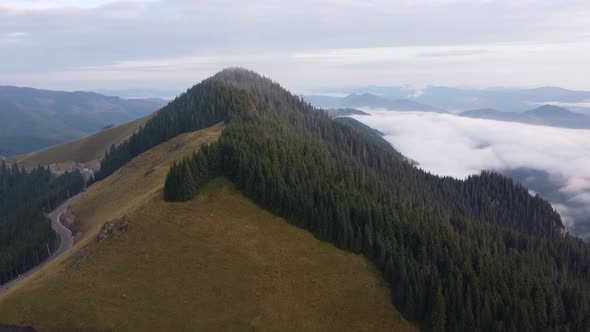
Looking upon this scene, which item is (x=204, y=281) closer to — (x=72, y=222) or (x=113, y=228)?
(x=113, y=228)

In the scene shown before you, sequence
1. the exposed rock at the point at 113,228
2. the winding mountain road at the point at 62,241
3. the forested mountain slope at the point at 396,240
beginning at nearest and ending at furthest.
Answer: the forested mountain slope at the point at 396,240
the exposed rock at the point at 113,228
the winding mountain road at the point at 62,241

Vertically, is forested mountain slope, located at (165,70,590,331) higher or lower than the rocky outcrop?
higher

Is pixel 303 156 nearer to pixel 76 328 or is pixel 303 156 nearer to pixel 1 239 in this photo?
pixel 76 328

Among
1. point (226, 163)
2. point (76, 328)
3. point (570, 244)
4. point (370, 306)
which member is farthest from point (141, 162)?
point (570, 244)

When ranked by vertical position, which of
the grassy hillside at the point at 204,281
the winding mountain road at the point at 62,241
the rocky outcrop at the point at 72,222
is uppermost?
the grassy hillside at the point at 204,281

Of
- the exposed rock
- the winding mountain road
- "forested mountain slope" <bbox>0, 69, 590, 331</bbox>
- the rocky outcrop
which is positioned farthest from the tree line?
the rocky outcrop

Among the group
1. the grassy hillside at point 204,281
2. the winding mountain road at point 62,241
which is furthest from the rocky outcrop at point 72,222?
the grassy hillside at point 204,281

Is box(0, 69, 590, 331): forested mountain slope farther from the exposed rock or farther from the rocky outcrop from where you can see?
the rocky outcrop

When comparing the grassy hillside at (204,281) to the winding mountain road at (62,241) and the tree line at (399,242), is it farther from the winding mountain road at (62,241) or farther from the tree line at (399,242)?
the winding mountain road at (62,241)

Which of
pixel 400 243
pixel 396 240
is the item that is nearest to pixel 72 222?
pixel 396 240
